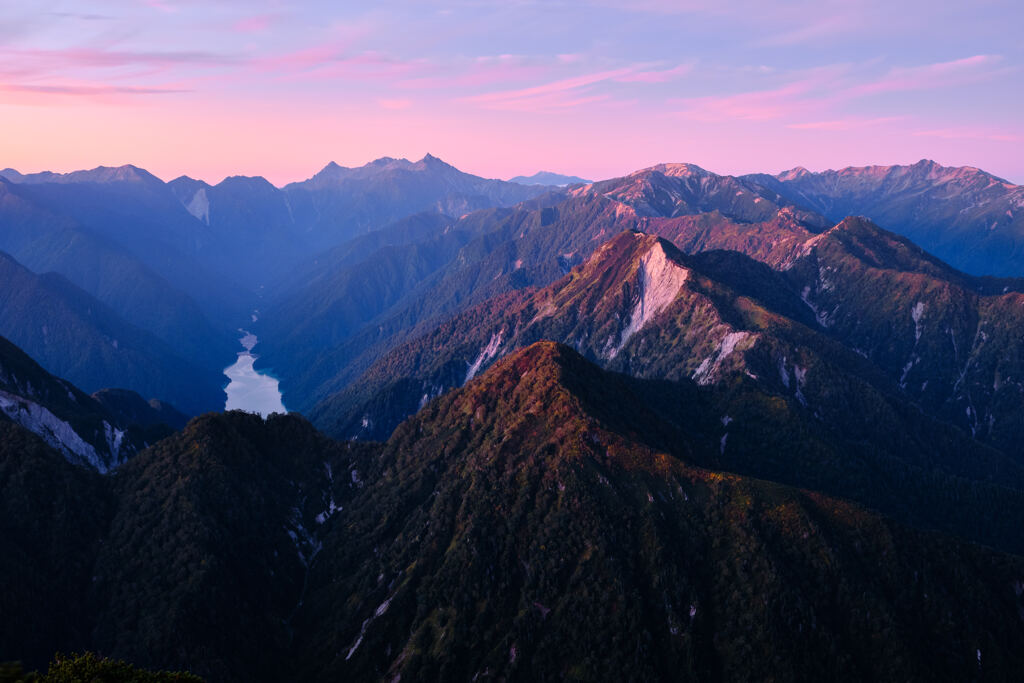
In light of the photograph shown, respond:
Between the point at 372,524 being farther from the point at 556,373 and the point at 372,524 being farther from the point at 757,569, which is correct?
the point at 757,569

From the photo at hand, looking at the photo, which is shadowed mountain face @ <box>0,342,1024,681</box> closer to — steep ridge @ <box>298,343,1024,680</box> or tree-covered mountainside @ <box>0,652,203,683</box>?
steep ridge @ <box>298,343,1024,680</box>

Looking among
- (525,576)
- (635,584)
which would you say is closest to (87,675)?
(525,576)

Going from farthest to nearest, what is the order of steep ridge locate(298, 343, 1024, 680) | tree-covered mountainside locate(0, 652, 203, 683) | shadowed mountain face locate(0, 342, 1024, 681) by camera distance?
shadowed mountain face locate(0, 342, 1024, 681), steep ridge locate(298, 343, 1024, 680), tree-covered mountainside locate(0, 652, 203, 683)

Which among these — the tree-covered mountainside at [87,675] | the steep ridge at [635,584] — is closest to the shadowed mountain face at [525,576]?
the steep ridge at [635,584]

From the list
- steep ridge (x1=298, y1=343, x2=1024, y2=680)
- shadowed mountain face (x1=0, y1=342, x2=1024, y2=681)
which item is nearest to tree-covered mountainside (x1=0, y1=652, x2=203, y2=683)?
shadowed mountain face (x1=0, y1=342, x2=1024, y2=681)

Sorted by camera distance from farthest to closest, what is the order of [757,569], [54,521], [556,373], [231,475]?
1. [556,373]
2. [231,475]
3. [54,521]
4. [757,569]

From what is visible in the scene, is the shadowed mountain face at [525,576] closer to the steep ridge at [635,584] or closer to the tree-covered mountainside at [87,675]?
the steep ridge at [635,584]

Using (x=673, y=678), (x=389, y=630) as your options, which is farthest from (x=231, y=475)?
(x=673, y=678)

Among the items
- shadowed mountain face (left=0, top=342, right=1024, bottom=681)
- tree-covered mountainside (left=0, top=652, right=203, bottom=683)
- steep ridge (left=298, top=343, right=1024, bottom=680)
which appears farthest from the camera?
shadowed mountain face (left=0, top=342, right=1024, bottom=681)

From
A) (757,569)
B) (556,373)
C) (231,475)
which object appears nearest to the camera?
(757,569)
